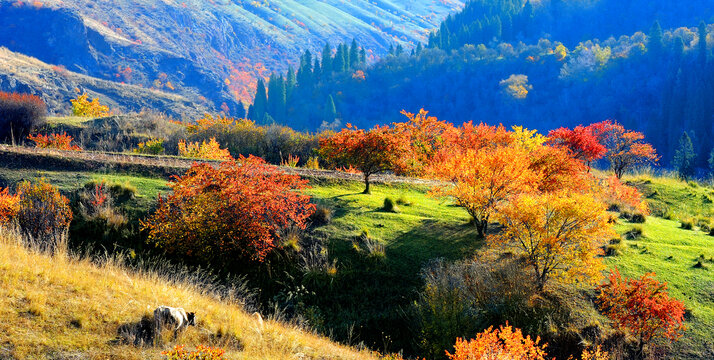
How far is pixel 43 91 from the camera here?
359 feet

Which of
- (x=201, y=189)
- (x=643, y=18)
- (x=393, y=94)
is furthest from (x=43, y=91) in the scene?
(x=643, y=18)

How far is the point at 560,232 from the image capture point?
12781 millimetres

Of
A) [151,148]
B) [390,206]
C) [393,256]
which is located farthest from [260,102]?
[393,256]

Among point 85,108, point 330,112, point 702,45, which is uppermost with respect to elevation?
point 702,45

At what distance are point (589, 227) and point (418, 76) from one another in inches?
5700

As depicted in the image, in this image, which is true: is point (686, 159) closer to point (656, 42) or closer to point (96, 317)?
point (656, 42)

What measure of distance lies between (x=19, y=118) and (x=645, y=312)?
4304 centimetres

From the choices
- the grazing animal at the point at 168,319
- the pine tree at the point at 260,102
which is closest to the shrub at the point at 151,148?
the grazing animal at the point at 168,319

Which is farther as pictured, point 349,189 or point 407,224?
point 349,189

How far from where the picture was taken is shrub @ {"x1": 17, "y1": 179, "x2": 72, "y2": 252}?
14.8 m

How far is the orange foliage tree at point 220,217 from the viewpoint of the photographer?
14.6 m

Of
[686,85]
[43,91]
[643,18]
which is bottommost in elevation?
[43,91]

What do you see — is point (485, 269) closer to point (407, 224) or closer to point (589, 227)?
point (589, 227)

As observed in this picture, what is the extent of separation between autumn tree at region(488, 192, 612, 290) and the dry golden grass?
20.1 ft
